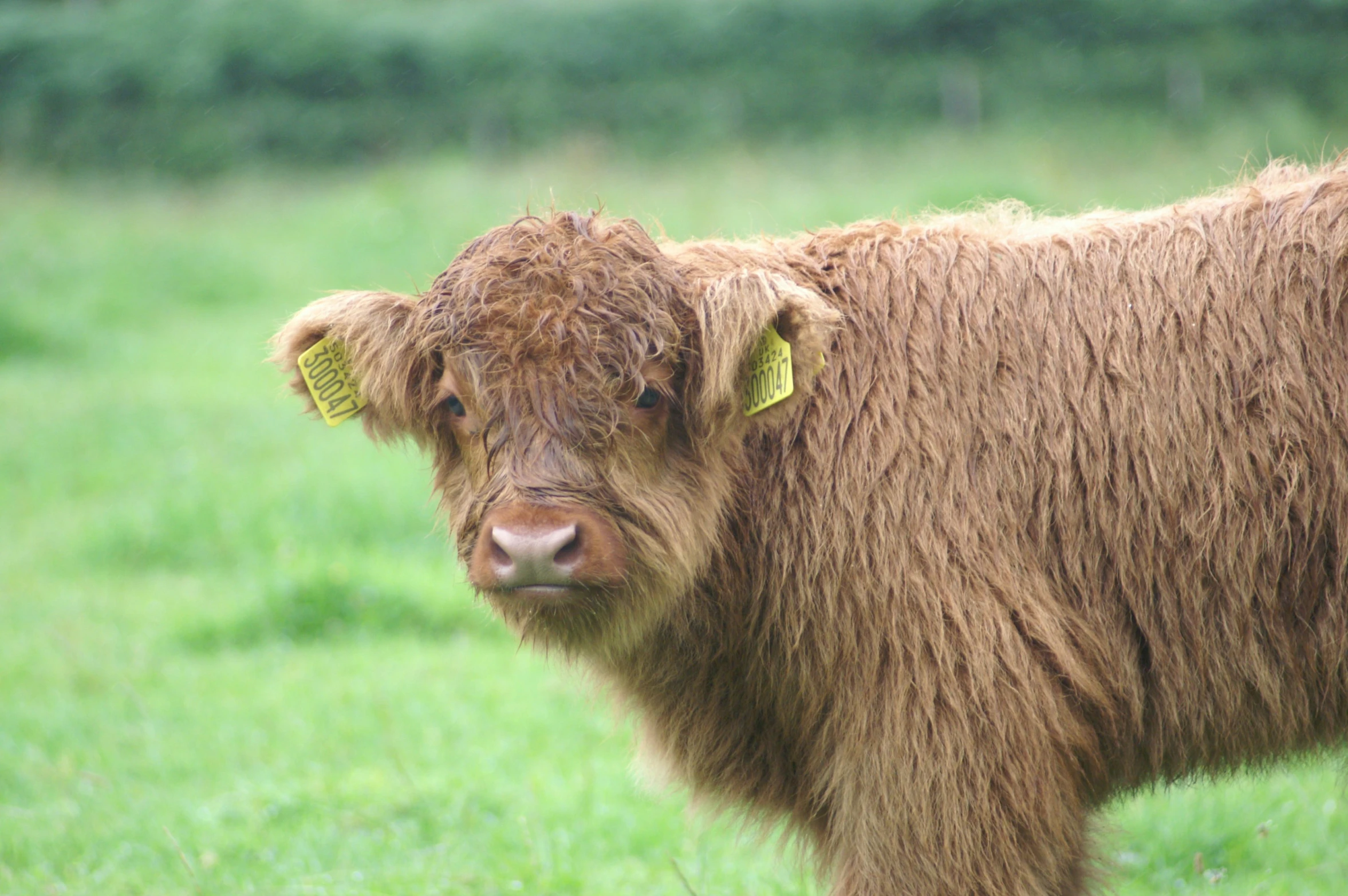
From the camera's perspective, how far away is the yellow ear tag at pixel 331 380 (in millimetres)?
3658

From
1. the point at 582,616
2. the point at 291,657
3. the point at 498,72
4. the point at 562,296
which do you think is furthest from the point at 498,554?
the point at 498,72

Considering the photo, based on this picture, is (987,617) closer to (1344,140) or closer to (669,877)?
(669,877)

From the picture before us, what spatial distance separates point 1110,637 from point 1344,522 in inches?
25.3

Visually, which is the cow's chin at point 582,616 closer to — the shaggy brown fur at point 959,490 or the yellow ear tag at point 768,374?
the shaggy brown fur at point 959,490

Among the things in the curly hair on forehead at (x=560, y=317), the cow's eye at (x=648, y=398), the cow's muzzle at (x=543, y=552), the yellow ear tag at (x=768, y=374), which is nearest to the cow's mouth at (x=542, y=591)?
the cow's muzzle at (x=543, y=552)

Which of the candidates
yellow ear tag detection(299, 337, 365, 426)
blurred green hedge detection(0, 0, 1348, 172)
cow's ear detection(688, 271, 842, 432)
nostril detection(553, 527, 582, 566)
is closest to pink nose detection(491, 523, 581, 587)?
nostril detection(553, 527, 582, 566)

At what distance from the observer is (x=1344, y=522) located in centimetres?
321

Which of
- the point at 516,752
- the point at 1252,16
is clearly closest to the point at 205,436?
the point at 516,752

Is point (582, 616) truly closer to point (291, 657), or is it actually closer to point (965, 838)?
point (965, 838)

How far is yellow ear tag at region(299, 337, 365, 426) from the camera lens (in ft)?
12.0

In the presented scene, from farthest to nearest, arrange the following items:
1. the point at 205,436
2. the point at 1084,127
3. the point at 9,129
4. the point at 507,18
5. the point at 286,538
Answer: the point at 507,18 → the point at 9,129 → the point at 1084,127 → the point at 205,436 → the point at 286,538

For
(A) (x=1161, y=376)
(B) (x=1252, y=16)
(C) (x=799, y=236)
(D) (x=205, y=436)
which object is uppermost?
(B) (x=1252, y=16)

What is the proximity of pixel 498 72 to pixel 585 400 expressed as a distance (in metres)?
23.1

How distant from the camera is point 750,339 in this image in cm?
324
